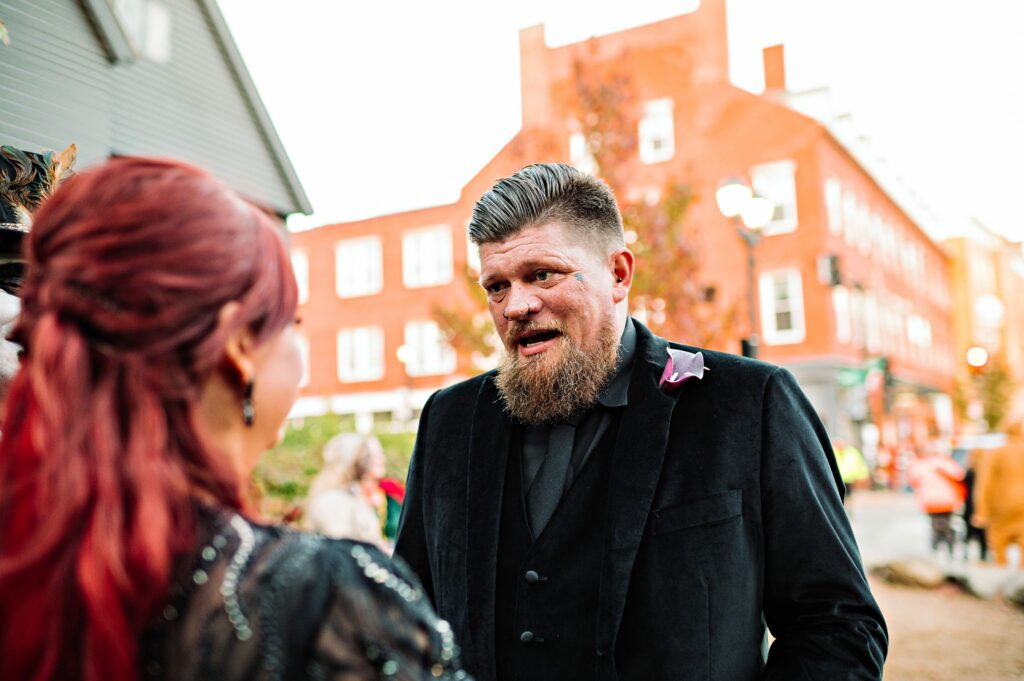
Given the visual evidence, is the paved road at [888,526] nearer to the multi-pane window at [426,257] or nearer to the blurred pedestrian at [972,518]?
the blurred pedestrian at [972,518]

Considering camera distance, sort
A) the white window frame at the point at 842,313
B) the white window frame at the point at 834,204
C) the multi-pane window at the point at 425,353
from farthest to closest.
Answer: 1. the multi-pane window at the point at 425,353
2. the white window frame at the point at 834,204
3. the white window frame at the point at 842,313

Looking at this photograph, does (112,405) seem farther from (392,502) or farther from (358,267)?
(358,267)

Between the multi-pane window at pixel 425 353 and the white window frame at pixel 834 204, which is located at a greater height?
the white window frame at pixel 834 204

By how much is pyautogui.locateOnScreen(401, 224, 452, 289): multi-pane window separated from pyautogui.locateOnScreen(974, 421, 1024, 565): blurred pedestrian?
78.0ft

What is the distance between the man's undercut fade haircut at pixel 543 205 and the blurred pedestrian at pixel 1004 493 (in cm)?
904

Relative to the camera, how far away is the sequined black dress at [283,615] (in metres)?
0.96

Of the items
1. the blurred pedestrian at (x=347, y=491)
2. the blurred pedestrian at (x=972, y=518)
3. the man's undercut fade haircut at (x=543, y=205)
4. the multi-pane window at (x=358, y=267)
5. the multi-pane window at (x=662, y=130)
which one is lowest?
the blurred pedestrian at (x=972, y=518)

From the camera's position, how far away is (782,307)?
27234 millimetres

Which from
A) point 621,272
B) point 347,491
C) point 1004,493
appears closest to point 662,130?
point 1004,493

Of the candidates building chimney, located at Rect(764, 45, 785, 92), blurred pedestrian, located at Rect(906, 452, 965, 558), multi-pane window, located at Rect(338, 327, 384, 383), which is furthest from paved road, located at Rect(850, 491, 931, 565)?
multi-pane window, located at Rect(338, 327, 384, 383)

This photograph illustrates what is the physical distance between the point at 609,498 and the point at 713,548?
0.27 m

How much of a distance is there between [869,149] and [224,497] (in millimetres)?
37366

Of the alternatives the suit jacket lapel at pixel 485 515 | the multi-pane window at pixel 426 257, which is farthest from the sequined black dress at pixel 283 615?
the multi-pane window at pixel 426 257

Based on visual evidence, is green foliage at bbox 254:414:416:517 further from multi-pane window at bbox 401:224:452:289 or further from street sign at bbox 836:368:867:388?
multi-pane window at bbox 401:224:452:289
